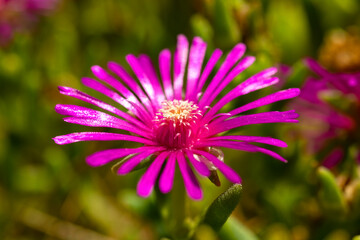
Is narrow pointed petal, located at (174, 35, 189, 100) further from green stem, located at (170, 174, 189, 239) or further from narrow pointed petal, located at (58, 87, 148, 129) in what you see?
green stem, located at (170, 174, 189, 239)

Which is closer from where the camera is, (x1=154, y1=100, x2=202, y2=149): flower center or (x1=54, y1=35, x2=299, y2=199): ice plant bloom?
(x1=54, y1=35, x2=299, y2=199): ice plant bloom

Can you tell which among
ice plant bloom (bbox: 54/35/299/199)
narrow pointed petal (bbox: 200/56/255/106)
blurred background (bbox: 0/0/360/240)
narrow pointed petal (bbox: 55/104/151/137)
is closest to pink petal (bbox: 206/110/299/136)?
ice plant bloom (bbox: 54/35/299/199)

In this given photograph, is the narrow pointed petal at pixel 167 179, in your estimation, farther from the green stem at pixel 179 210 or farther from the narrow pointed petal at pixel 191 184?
the green stem at pixel 179 210

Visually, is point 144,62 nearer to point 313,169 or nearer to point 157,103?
point 157,103

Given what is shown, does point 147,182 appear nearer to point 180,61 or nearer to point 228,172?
point 228,172

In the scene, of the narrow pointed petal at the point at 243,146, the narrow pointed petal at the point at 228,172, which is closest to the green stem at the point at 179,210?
the narrow pointed petal at the point at 243,146

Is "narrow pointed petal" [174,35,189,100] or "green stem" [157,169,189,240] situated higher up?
"narrow pointed petal" [174,35,189,100]

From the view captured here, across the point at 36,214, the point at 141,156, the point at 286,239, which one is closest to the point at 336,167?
the point at 286,239
